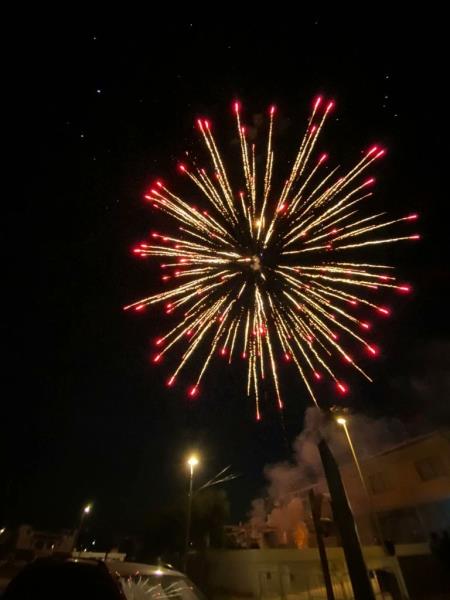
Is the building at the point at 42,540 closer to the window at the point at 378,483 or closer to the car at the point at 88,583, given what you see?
the window at the point at 378,483

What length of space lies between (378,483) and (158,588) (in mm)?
42828

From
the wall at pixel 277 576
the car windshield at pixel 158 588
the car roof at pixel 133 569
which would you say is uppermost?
the wall at pixel 277 576

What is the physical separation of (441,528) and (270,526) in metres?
26.2

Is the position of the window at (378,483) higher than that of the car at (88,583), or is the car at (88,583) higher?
the window at (378,483)

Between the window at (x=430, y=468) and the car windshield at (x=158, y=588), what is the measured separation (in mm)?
37838

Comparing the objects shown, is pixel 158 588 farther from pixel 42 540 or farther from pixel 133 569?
pixel 42 540

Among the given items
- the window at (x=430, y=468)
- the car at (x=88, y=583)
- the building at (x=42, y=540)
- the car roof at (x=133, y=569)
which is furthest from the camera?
the building at (x=42, y=540)

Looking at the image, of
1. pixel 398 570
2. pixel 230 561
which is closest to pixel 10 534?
pixel 230 561

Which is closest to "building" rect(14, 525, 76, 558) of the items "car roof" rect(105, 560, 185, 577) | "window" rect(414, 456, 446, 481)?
"window" rect(414, 456, 446, 481)

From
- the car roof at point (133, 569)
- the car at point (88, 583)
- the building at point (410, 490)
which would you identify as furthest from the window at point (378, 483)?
the car at point (88, 583)

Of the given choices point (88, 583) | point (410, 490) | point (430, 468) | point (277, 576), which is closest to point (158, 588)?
point (88, 583)

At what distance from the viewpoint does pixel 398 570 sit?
90.4ft

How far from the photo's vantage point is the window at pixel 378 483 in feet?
130

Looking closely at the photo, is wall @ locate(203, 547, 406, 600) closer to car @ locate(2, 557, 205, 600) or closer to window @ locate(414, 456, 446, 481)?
window @ locate(414, 456, 446, 481)
